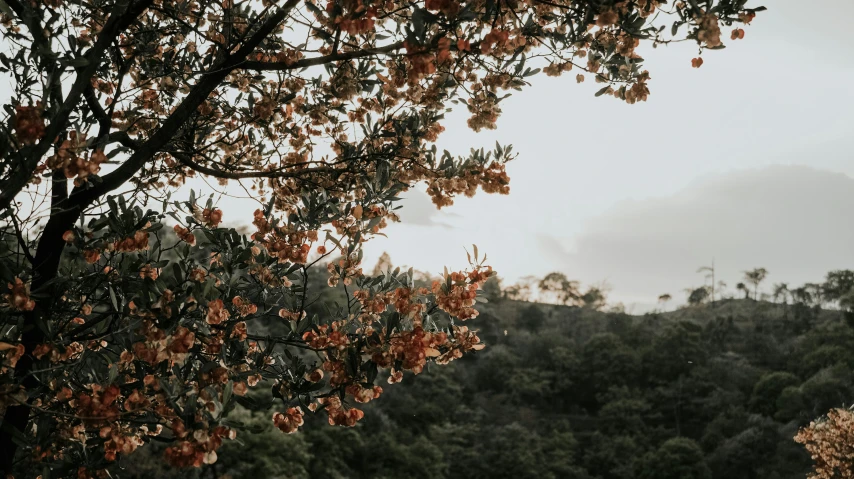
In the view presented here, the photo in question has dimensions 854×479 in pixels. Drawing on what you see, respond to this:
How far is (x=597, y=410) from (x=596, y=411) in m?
0.05

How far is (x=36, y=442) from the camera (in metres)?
2.21

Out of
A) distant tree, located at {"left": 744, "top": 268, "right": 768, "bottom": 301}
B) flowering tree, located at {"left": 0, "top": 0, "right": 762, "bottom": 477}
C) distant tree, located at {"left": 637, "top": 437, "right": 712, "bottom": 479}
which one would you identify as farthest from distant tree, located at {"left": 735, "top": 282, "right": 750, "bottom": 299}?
flowering tree, located at {"left": 0, "top": 0, "right": 762, "bottom": 477}

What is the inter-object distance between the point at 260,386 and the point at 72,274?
935 cm

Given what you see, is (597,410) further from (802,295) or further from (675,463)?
(802,295)

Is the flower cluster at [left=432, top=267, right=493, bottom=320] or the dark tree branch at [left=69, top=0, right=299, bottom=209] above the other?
the dark tree branch at [left=69, top=0, right=299, bottom=209]

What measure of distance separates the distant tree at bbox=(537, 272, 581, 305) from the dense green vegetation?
6.07 meters

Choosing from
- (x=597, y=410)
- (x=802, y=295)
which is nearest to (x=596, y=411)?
(x=597, y=410)

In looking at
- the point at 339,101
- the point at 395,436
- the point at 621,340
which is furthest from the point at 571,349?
the point at 339,101

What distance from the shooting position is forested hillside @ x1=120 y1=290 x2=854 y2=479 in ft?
39.1

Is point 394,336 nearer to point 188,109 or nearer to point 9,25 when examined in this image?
point 188,109

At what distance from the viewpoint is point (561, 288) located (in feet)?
96.3

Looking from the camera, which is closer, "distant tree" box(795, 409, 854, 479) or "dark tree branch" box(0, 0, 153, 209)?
"dark tree branch" box(0, 0, 153, 209)

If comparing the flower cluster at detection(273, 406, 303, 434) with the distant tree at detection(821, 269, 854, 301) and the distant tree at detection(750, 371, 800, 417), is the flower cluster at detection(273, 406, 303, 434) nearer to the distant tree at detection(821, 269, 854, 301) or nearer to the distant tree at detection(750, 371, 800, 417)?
the distant tree at detection(750, 371, 800, 417)

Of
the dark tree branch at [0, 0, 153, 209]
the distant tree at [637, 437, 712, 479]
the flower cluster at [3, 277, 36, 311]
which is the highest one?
the dark tree branch at [0, 0, 153, 209]
